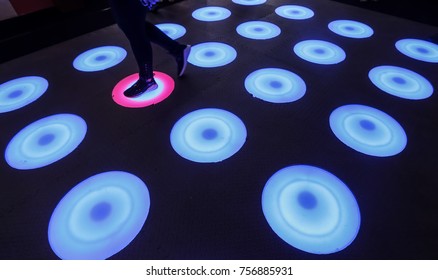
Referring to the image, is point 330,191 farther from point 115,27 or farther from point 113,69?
point 115,27

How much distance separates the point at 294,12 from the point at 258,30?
26.1 inches

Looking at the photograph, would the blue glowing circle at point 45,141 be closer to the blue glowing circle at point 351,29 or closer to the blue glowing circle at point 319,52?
the blue glowing circle at point 319,52

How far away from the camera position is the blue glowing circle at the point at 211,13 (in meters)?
2.45

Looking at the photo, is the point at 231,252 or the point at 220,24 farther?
the point at 220,24

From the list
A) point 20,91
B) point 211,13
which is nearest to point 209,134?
point 20,91

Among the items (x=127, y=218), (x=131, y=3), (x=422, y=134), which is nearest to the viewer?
(x=127, y=218)

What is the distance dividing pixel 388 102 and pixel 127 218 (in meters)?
1.67

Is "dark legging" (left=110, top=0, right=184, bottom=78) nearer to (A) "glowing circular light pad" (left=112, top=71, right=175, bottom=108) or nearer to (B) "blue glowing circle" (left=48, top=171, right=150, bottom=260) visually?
(A) "glowing circular light pad" (left=112, top=71, right=175, bottom=108)

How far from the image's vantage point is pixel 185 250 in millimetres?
896

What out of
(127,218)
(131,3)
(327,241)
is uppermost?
(131,3)

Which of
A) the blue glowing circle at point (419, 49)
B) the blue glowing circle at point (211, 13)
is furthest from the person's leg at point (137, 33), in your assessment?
the blue glowing circle at point (419, 49)

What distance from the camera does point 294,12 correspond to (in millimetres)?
2553

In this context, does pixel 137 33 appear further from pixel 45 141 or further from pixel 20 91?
pixel 20 91

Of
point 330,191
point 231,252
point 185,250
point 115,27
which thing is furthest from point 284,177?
point 115,27
